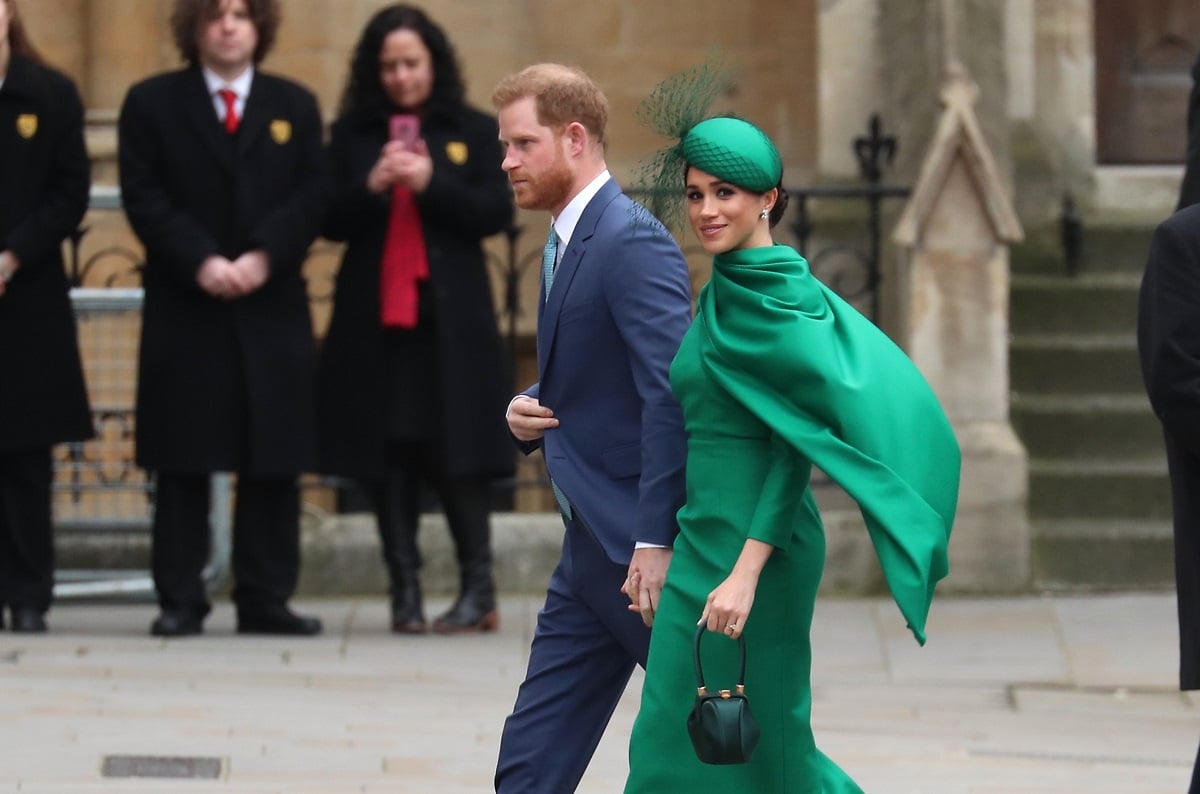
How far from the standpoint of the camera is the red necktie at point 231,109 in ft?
28.9

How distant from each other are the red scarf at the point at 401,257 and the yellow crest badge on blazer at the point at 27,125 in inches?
50.4

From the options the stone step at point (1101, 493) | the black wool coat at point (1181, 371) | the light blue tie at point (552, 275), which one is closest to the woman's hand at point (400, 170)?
the stone step at point (1101, 493)

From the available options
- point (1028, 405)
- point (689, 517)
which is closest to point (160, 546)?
point (1028, 405)

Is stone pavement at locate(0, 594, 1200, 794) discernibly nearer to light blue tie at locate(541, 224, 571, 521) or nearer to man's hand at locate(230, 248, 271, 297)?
man's hand at locate(230, 248, 271, 297)

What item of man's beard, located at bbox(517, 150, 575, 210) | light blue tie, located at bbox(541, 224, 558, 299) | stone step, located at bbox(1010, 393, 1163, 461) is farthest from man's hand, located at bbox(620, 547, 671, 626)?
stone step, located at bbox(1010, 393, 1163, 461)

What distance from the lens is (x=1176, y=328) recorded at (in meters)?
5.16

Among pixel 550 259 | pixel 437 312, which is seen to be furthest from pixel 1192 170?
pixel 437 312

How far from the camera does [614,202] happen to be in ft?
16.3

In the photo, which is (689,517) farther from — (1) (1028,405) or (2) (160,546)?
(1) (1028,405)

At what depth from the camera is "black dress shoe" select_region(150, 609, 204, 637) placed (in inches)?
347

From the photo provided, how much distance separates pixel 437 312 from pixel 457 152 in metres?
0.58

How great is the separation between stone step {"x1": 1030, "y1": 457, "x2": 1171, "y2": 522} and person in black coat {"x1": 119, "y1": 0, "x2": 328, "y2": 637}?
10.7 feet

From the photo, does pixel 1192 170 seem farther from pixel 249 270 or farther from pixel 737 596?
pixel 249 270

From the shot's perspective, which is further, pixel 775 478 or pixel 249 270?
pixel 249 270
